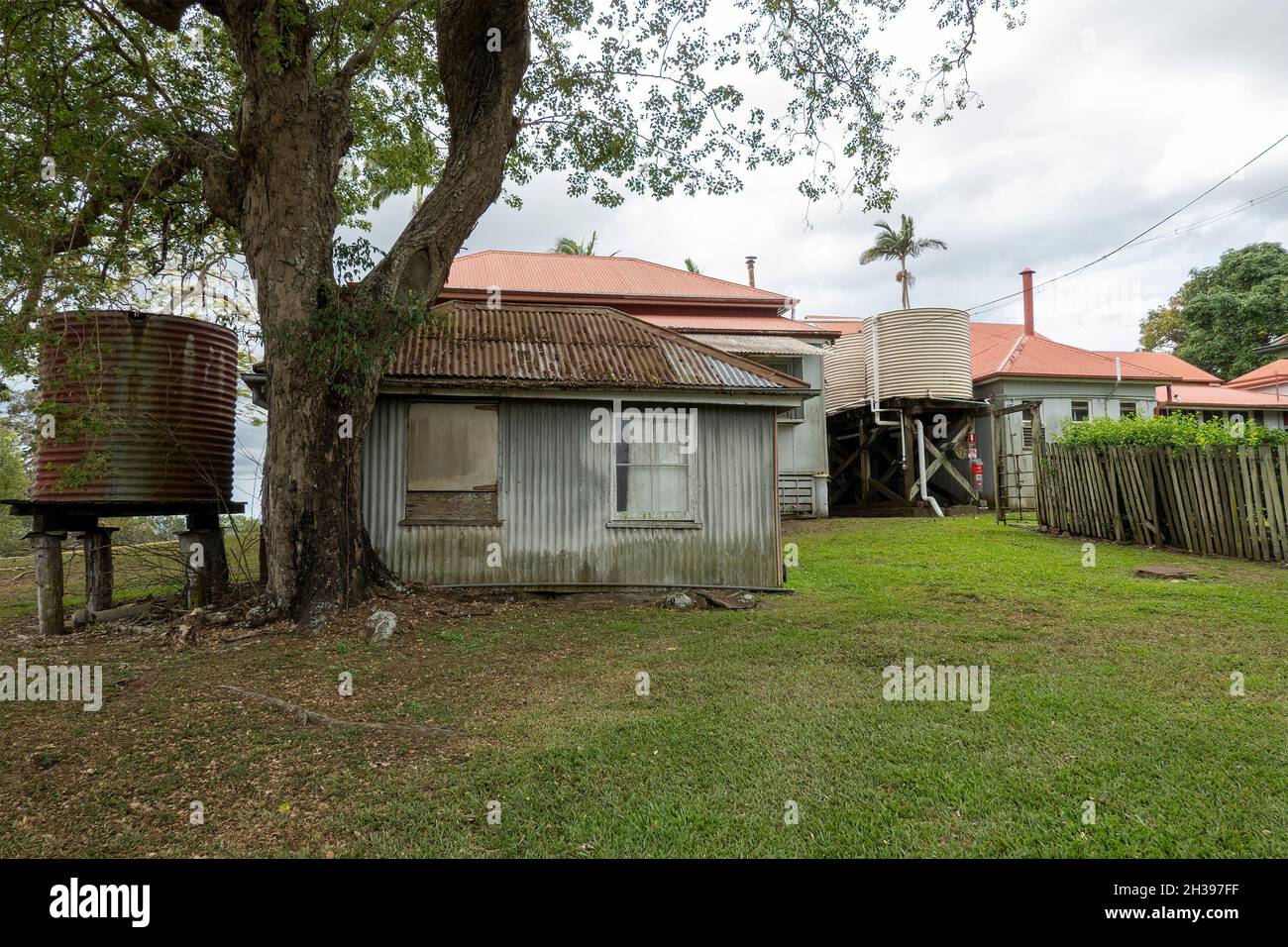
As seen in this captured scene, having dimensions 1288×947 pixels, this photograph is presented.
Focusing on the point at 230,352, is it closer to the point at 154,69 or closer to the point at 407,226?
the point at 407,226

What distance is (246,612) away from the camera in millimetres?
7848

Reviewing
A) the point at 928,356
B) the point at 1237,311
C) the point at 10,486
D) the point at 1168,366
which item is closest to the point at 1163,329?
the point at 1237,311

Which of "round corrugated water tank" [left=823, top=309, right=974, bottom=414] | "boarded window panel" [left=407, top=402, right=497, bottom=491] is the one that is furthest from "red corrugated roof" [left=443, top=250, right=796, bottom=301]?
"boarded window panel" [left=407, top=402, right=497, bottom=491]

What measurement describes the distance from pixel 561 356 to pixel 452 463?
91.3 inches

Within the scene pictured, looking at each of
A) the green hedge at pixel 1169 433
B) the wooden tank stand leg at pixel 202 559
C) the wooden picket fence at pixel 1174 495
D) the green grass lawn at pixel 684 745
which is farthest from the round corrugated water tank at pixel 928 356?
the wooden tank stand leg at pixel 202 559

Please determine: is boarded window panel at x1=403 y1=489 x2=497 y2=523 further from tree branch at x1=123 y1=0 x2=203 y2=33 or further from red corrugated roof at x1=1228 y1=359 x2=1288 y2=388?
red corrugated roof at x1=1228 y1=359 x2=1288 y2=388

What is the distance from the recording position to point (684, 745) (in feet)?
14.8

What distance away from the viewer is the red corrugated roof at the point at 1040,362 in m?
24.7

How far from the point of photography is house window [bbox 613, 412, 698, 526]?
10.4 meters

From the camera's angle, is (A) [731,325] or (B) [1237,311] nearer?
(A) [731,325]

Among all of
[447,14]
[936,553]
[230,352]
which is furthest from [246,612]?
[936,553]

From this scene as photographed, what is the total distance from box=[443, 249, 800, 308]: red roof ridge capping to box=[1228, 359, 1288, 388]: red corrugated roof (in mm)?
26607

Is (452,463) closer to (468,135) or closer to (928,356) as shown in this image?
(468,135)

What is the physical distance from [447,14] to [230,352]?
500 centimetres
